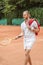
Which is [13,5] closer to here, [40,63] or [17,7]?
[17,7]

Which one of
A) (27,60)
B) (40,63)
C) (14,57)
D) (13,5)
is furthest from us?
(13,5)

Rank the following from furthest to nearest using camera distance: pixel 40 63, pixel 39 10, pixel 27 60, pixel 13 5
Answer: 1. pixel 13 5
2. pixel 39 10
3. pixel 40 63
4. pixel 27 60

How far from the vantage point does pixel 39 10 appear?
36406 mm

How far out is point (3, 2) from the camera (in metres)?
40.1

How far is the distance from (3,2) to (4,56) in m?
30.1

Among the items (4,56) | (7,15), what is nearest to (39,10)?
(7,15)

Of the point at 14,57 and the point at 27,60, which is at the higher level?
the point at 27,60

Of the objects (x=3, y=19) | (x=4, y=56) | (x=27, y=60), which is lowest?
(x=3, y=19)

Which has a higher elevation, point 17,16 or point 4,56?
point 4,56

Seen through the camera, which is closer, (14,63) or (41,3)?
(14,63)

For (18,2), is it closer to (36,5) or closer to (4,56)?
(36,5)

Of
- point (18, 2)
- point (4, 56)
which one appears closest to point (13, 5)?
point (18, 2)

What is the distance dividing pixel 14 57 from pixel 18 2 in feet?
94.1

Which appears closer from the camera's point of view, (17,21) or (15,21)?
(17,21)
